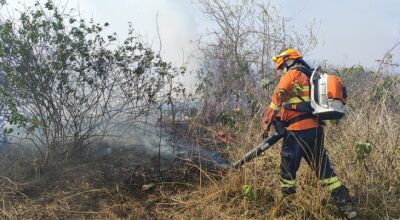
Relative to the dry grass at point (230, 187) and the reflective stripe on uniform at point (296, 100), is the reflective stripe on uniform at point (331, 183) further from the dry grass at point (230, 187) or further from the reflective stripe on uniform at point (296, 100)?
the reflective stripe on uniform at point (296, 100)

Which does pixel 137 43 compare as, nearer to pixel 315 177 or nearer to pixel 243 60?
pixel 315 177

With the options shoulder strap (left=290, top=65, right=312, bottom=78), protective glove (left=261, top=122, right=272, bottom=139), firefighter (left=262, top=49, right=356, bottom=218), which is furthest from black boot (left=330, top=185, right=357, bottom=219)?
shoulder strap (left=290, top=65, right=312, bottom=78)

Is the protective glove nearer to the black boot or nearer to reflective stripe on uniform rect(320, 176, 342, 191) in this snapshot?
reflective stripe on uniform rect(320, 176, 342, 191)

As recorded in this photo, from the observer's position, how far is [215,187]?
576 cm

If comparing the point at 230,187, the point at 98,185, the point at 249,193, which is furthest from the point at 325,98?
the point at 98,185

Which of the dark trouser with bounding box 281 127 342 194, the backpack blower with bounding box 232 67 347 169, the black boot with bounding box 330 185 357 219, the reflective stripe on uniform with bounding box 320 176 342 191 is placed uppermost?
the backpack blower with bounding box 232 67 347 169

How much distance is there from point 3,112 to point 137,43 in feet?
6.52

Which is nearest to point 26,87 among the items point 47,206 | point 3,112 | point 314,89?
point 3,112

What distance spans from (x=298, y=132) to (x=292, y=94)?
42 cm

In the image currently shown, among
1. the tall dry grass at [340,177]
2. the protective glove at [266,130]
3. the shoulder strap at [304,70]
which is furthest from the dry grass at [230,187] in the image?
the shoulder strap at [304,70]

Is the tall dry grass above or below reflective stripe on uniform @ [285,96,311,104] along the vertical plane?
below

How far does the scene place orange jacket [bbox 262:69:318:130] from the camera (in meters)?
5.09

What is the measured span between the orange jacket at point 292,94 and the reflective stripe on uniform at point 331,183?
23.4 inches

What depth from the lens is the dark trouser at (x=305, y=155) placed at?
508 centimetres
